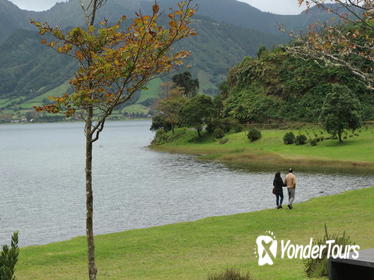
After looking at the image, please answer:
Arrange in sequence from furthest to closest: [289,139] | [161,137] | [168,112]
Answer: [168,112] < [161,137] < [289,139]

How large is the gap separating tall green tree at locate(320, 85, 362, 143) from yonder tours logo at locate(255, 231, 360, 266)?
64931mm

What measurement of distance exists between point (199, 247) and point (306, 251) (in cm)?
923

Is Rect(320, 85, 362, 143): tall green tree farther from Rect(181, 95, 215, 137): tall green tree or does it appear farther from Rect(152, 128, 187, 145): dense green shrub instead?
Rect(152, 128, 187, 145): dense green shrub

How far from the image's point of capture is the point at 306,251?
19641 millimetres

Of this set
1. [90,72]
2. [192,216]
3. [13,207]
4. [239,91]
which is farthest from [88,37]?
[239,91]

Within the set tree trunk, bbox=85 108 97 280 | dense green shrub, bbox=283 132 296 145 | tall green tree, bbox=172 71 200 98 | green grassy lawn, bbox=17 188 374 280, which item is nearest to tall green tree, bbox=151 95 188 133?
tall green tree, bbox=172 71 200 98

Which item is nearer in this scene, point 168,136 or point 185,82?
point 168,136

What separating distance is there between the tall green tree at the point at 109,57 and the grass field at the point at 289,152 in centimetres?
6083

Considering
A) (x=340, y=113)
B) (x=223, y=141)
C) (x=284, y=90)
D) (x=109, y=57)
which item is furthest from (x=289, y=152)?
(x=109, y=57)

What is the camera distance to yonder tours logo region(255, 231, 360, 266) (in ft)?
48.1

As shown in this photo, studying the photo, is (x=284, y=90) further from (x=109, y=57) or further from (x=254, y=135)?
(x=109, y=57)

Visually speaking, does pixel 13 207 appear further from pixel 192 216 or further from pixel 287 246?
pixel 287 246

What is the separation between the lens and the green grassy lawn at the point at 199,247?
71.7ft

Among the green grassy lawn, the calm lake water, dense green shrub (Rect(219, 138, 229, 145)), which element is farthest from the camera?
dense green shrub (Rect(219, 138, 229, 145))
